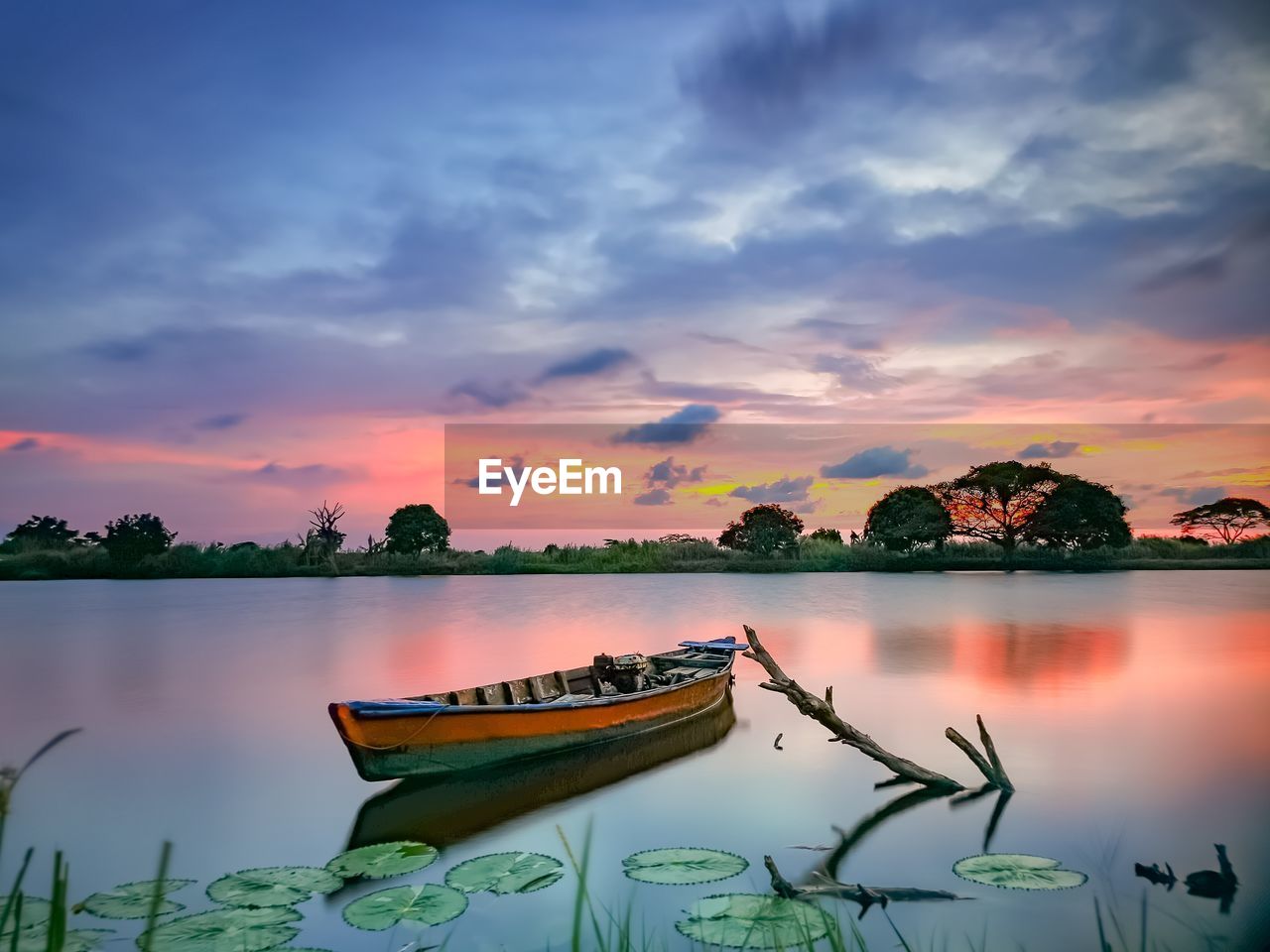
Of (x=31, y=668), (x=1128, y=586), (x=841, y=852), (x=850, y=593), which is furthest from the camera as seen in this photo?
(x=1128, y=586)

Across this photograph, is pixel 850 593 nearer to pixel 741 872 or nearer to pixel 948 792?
pixel 948 792

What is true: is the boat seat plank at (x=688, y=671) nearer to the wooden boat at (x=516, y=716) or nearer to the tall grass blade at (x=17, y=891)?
the wooden boat at (x=516, y=716)

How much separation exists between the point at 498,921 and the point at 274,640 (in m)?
24.0

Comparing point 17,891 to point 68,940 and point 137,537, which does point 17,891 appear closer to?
point 68,940

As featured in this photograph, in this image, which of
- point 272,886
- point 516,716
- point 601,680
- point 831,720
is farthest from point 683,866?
point 601,680

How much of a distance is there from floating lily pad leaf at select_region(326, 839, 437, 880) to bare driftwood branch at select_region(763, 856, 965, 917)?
122 inches

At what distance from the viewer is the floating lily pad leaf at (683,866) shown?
7.40m

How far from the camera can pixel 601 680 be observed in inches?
590

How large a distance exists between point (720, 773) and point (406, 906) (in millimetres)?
6239

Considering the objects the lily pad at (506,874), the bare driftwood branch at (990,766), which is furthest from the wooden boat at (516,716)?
the bare driftwood branch at (990,766)

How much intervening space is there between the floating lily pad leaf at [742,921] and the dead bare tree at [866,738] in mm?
3225

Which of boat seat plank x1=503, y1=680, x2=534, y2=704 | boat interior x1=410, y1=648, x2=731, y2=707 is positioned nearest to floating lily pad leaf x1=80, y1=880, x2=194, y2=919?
boat interior x1=410, y1=648, x2=731, y2=707

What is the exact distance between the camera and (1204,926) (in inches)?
276

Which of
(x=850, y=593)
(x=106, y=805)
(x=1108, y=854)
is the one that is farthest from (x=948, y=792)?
(x=850, y=593)
